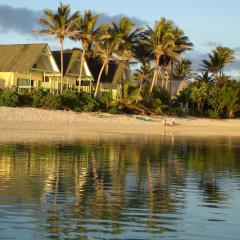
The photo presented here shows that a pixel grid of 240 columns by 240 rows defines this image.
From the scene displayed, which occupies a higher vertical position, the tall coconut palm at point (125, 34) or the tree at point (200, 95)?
the tall coconut palm at point (125, 34)

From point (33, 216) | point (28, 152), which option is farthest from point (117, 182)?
point (28, 152)

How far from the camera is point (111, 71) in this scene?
61562 mm

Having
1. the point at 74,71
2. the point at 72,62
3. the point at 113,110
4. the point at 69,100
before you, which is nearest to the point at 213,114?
the point at 113,110

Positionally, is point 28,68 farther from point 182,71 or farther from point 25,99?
point 182,71

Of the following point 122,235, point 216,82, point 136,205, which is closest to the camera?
point 122,235

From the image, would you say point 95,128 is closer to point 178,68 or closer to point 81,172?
point 81,172

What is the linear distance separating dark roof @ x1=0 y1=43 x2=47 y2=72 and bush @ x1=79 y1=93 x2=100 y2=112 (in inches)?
219

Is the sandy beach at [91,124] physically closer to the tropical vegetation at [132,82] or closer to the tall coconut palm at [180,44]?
the tropical vegetation at [132,82]

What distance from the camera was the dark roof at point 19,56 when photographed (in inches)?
1987

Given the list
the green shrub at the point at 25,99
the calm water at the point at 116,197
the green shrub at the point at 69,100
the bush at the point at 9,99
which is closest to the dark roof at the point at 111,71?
the green shrub at the point at 69,100

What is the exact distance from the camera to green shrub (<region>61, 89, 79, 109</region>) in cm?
4768

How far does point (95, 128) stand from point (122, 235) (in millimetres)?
34520

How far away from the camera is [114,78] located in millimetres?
60875

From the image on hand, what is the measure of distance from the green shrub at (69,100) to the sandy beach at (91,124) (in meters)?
2.04
